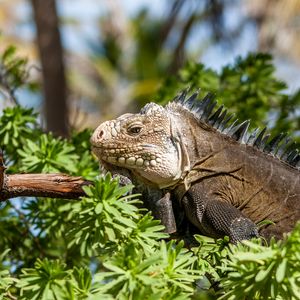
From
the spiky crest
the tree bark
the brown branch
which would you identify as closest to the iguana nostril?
the brown branch

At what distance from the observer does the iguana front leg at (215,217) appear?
3.96m

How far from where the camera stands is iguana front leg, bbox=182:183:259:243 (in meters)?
3.96

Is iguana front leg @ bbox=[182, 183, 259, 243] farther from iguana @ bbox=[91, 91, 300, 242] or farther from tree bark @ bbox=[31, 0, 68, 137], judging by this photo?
tree bark @ bbox=[31, 0, 68, 137]

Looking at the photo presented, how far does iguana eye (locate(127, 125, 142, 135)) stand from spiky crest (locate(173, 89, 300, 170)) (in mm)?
312

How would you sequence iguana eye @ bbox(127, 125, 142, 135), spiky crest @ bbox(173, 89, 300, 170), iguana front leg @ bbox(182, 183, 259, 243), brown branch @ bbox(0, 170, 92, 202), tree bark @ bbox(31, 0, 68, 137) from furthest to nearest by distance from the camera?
1. tree bark @ bbox(31, 0, 68, 137)
2. spiky crest @ bbox(173, 89, 300, 170)
3. iguana eye @ bbox(127, 125, 142, 135)
4. brown branch @ bbox(0, 170, 92, 202)
5. iguana front leg @ bbox(182, 183, 259, 243)

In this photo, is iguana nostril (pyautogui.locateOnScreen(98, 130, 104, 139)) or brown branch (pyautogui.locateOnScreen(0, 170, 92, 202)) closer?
brown branch (pyautogui.locateOnScreen(0, 170, 92, 202))

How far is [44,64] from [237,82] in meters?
2.90

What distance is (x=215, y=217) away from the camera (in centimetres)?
405

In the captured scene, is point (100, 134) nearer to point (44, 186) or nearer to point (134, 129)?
point (134, 129)

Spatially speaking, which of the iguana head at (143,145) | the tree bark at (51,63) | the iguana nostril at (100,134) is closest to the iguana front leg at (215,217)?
the iguana head at (143,145)

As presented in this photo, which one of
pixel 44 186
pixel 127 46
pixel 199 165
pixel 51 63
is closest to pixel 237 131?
pixel 199 165

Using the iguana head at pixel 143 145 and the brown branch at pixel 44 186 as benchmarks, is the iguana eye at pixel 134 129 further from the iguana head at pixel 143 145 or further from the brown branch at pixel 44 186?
the brown branch at pixel 44 186

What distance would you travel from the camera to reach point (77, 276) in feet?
12.3

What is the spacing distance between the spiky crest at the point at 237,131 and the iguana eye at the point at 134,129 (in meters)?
0.31
